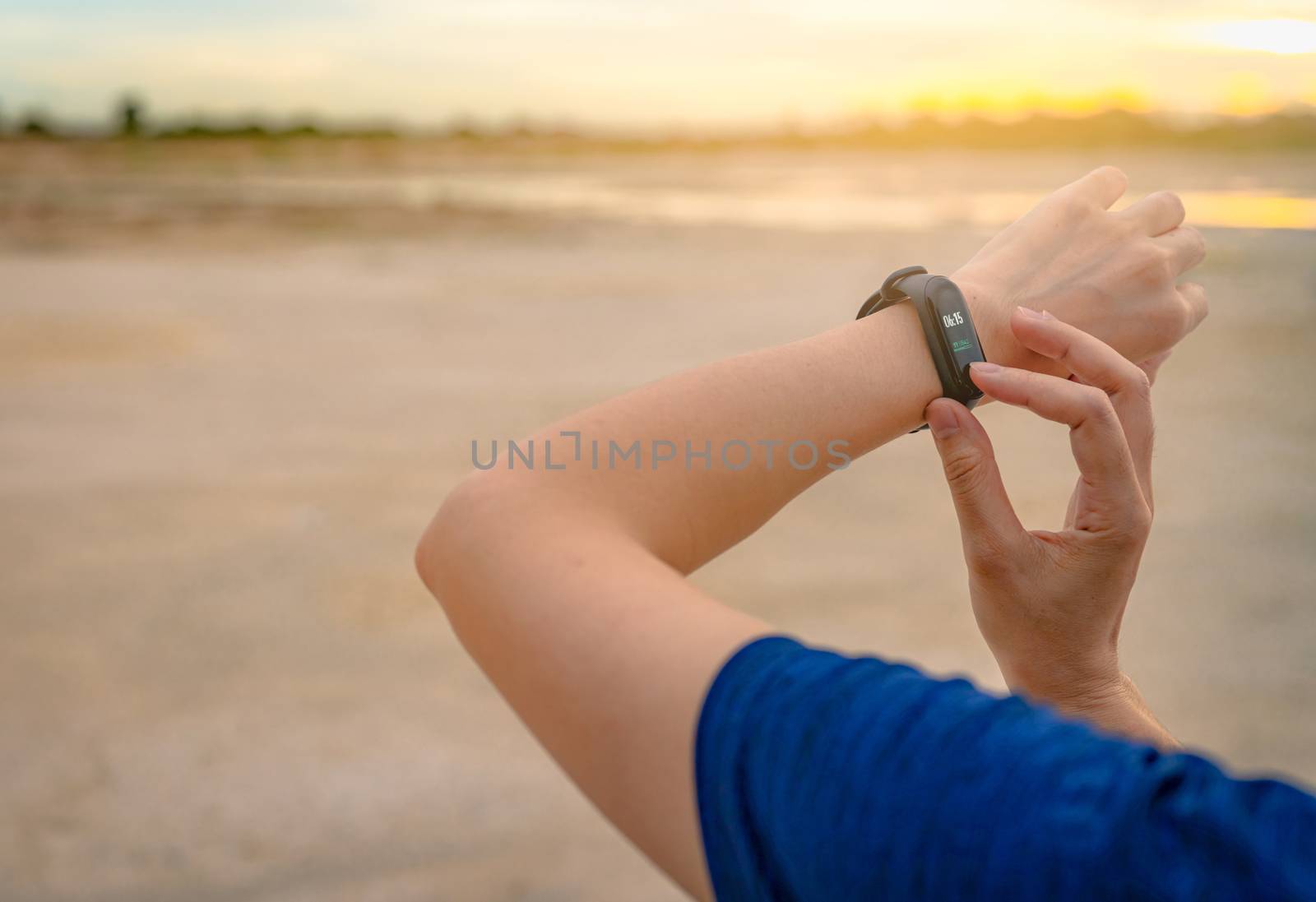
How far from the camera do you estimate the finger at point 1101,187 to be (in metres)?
1.30

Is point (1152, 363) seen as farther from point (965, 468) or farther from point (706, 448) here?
point (706, 448)

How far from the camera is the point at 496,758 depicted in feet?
11.4

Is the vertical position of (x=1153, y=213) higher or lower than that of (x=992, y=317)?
higher

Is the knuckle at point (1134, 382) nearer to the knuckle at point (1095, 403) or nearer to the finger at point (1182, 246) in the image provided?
the knuckle at point (1095, 403)

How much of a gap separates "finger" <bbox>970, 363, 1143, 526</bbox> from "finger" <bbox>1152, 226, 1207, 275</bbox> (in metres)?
0.39

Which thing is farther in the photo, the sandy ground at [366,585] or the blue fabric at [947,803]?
the sandy ground at [366,585]

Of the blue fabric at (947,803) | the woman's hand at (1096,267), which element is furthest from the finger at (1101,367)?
the blue fabric at (947,803)

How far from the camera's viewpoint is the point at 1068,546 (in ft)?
3.46

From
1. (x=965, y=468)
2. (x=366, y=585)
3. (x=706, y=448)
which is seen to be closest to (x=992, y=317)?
(x=965, y=468)

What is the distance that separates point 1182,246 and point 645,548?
2.88 ft

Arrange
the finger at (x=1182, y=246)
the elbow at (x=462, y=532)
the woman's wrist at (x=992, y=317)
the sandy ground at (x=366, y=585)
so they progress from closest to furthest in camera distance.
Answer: the elbow at (x=462, y=532) < the woman's wrist at (x=992, y=317) < the finger at (x=1182, y=246) < the sandy ground at (x=366, y=585)

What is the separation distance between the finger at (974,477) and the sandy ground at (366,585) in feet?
7.05

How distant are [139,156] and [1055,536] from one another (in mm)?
55717

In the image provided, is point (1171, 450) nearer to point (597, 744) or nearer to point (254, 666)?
point (254, 666)
